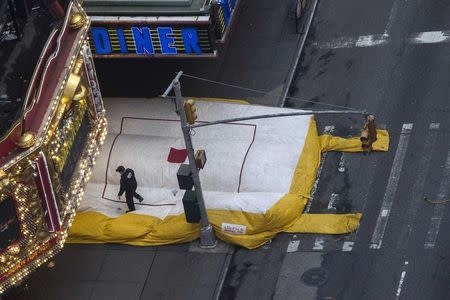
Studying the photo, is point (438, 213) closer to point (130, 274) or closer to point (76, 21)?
point (130, 274)

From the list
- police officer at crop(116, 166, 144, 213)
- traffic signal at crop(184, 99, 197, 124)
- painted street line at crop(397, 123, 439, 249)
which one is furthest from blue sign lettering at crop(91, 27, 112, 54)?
painted street line at crop(397, 123, 439, 249)

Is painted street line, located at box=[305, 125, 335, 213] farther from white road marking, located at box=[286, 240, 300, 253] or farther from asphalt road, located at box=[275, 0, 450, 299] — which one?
white road marking, located at box=[286, 240, 300, 253]

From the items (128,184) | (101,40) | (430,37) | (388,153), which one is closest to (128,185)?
(128,184)

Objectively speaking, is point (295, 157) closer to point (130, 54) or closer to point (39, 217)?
point (130, 54)

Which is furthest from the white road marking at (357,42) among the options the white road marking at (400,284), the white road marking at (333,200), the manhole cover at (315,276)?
the white road marking at (400,284)

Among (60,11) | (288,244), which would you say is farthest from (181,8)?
(288,244)

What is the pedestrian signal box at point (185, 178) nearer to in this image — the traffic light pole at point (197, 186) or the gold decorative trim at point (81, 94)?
the traffic light pole at point (197, 186)
